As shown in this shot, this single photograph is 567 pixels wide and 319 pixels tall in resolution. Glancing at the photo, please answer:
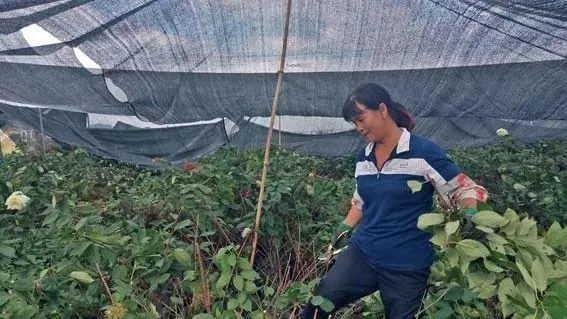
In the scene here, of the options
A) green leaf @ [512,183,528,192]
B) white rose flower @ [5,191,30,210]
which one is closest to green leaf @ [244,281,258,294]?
white rose flower @ [5,191,30,210]

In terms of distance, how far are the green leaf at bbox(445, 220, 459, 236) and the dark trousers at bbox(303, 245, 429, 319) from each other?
0.52 meters

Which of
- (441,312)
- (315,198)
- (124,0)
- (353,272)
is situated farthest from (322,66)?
(441,312)

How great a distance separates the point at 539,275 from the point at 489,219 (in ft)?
0.65

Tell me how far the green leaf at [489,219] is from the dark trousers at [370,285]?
54cm

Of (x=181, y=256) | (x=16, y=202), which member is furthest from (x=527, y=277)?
(x=16, y=202)

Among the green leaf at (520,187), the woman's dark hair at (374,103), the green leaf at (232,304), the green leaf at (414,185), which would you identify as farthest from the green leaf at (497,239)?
the green leaf at (520,187)

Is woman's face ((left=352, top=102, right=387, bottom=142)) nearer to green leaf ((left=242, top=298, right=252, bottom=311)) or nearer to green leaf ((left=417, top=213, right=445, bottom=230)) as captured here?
green leaf ((left=417, top=213, right=445, bottom=230))

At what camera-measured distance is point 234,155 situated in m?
4.57

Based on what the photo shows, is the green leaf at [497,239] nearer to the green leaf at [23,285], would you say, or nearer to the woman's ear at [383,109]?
the woman's ear at [383,109]

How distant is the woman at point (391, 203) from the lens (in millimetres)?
1909

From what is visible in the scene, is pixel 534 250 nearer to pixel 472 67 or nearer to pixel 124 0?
pixel 472 67

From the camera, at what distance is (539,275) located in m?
1.33

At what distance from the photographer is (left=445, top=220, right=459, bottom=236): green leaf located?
1.47 meters

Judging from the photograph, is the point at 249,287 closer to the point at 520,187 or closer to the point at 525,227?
the point at 525,227
